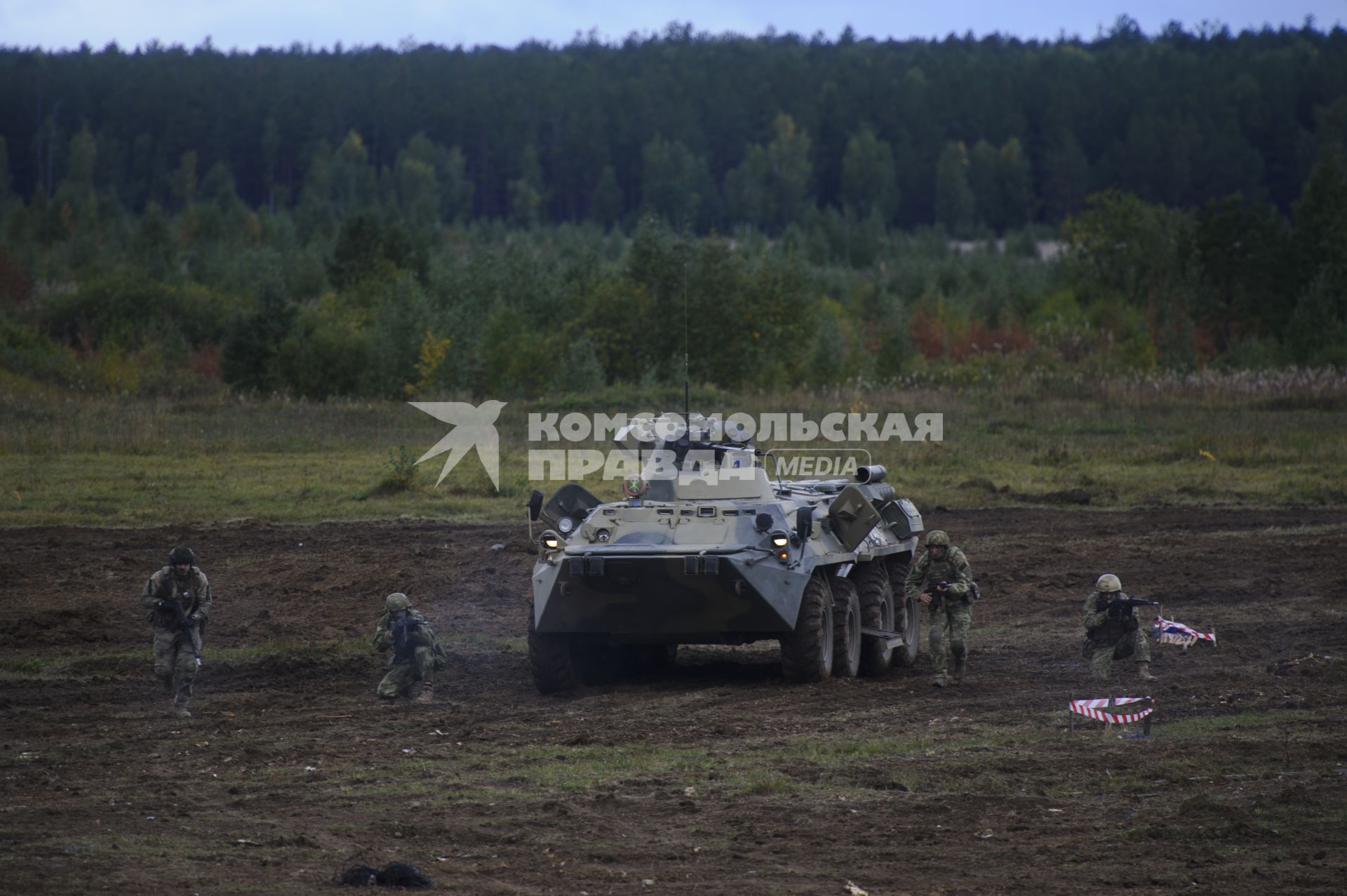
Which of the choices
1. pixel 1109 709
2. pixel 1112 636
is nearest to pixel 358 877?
pixel 1109 709

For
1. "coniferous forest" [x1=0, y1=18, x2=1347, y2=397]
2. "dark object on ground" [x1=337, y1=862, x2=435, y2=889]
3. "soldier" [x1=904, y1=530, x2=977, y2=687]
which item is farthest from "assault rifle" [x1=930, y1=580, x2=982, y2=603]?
"coniferous forest" [x1=0, y1=18, x2=1347, y2=397]

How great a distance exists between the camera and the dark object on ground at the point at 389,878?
299 inches

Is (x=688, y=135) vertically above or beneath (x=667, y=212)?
above

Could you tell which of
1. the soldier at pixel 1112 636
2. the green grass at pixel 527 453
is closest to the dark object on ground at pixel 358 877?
the soldier at pixel 1112 636

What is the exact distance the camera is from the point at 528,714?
1248 centimetres

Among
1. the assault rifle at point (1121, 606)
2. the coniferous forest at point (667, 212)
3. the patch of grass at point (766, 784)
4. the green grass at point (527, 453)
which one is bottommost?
the patch of grass at point (766, 784)

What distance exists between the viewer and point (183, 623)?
12.7 metres

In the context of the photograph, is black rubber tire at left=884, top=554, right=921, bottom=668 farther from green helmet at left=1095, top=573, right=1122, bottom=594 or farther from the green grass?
the green grass

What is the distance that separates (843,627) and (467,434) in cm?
2041

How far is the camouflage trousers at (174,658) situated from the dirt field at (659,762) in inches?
11.5

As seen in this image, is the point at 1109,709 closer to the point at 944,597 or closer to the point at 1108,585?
the point at 1108,585

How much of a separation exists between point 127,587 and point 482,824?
10.9 m

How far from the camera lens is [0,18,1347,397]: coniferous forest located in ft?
145

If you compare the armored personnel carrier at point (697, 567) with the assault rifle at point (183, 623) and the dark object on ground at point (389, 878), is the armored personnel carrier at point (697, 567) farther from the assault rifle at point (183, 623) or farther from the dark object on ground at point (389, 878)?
the dark object on ground at point (389, 878)
